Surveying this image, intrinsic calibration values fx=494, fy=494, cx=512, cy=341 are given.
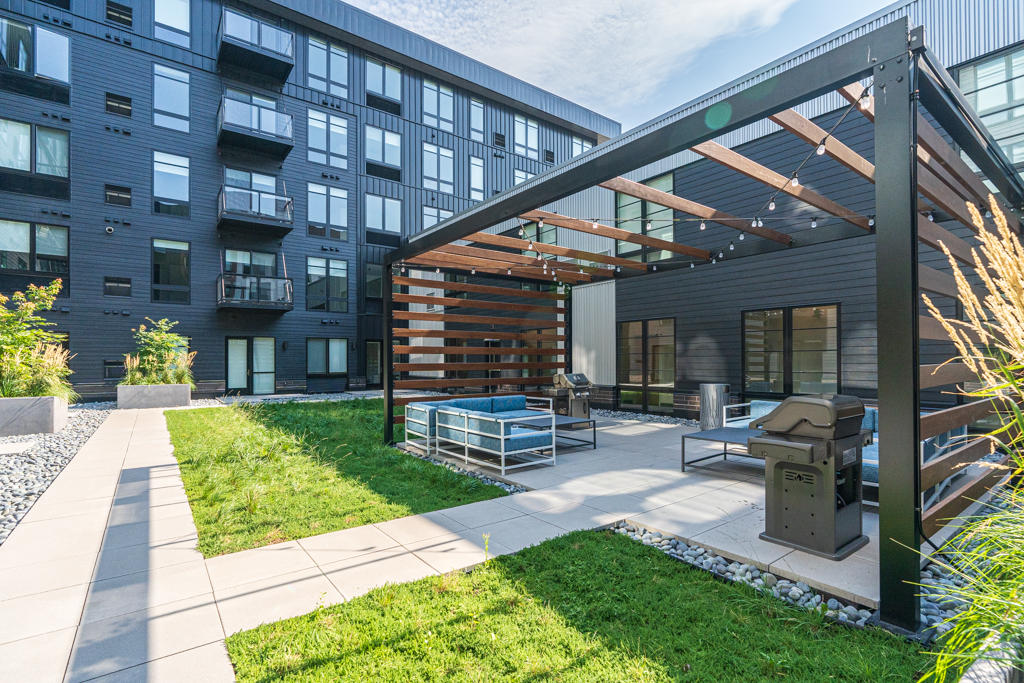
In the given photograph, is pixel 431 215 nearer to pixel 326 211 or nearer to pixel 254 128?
pixel 326 211

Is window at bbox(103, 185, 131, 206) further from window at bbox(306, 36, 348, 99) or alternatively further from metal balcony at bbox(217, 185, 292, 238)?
window at bbox(306, 36, 348, 99)

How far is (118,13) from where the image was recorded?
50.6ft

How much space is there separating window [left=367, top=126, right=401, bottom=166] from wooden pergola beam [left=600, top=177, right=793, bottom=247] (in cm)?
1611

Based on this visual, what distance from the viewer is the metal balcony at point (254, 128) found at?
16359 millimetres

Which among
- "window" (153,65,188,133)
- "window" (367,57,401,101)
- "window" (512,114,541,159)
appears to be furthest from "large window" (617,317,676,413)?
"window" (153,65,188,133)

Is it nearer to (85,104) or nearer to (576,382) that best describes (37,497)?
(576,382)

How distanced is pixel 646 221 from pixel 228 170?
48.3 feet

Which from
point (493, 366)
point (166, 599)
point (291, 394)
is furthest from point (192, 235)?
point (166, 599)

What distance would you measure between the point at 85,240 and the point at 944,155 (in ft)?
63.4

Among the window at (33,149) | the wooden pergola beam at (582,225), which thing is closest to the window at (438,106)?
the window at (33,149)

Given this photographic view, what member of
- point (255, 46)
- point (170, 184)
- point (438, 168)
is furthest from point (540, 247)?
point (438, 168)

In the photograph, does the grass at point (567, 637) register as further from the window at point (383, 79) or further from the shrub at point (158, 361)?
the window at point (383, 79)

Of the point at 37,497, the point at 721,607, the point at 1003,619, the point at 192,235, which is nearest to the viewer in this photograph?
the point at 1003,619

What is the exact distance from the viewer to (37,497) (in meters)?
5.07
